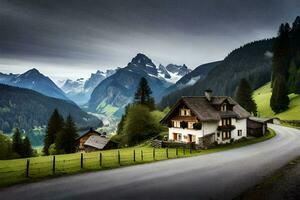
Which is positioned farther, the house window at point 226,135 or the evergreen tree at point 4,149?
the evergreen tree at point 4,149

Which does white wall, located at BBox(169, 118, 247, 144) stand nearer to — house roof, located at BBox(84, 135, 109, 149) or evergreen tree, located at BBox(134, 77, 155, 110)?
house roof, located at BBox(84, 135, 109, 149)

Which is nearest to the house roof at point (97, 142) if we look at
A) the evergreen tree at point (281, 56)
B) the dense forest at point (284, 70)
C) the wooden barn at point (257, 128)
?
the wooden barn at point (257, 128)

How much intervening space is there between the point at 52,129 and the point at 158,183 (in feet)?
270

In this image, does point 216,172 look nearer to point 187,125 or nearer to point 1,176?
point 1,176

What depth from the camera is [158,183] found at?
23.8m

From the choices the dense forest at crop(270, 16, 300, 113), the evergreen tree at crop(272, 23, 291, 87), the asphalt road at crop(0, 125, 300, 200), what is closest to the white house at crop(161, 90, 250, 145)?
the asphalt road at crop(0, 125, 300, 200)

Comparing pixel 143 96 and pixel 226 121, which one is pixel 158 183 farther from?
pixel 143 96

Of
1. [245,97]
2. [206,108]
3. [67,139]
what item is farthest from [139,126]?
[245,97]

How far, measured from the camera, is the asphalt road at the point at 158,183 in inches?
800

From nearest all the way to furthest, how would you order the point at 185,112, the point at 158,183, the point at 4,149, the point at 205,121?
the point at 158,183 → the point at 205,121 → the point at 185,112 → the point at 4,149

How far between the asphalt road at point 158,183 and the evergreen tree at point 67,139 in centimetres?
6015

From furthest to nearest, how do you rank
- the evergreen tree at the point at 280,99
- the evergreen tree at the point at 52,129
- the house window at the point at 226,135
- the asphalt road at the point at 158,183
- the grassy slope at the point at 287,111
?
1. the evergreen tree at the point at 280,99
2. the grassy slope at the point at 287,111
3. the evergreen tree at the point at 52,129
4. the house window at the point at 226,135
5. the asphalt road at the point at 158,183

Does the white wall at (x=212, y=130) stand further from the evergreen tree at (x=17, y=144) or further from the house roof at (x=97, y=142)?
the evergreen tree at (x=17, y=144)

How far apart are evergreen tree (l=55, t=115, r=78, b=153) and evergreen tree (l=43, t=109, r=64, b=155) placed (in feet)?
29.0
